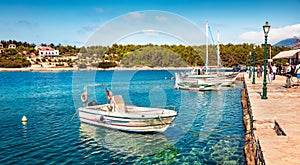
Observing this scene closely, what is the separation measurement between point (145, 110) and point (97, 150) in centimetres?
475

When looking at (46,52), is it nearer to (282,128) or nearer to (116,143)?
(116,143)

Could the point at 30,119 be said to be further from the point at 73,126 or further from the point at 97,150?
the point at 97,150

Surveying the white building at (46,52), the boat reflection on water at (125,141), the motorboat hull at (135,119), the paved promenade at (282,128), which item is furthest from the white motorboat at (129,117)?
the white building at (46,52)

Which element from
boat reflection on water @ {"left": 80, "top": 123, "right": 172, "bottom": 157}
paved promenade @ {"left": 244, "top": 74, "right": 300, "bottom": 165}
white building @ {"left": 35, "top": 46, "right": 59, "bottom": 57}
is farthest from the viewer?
white building @ {"left": 35, "top": 46, "right": 59, "bottom": 57}

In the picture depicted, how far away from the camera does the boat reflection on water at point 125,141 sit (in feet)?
44.7

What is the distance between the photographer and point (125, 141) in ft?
50.0

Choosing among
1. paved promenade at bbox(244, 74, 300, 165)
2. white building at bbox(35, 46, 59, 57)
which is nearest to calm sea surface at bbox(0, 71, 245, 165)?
paved promenade at bbox(244, 74, 300, 165)

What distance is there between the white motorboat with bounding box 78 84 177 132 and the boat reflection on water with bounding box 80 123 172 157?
401 millimetres

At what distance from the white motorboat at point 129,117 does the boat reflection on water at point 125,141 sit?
1.32 ft

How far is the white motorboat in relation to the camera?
52.2ft

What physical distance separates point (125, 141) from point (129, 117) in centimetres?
152

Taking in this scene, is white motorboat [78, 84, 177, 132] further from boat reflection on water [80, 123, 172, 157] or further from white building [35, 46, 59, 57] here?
white building [35, 46, 59, 57]

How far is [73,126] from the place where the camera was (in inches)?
752

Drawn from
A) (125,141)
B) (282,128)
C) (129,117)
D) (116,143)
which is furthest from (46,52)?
(282,128)
